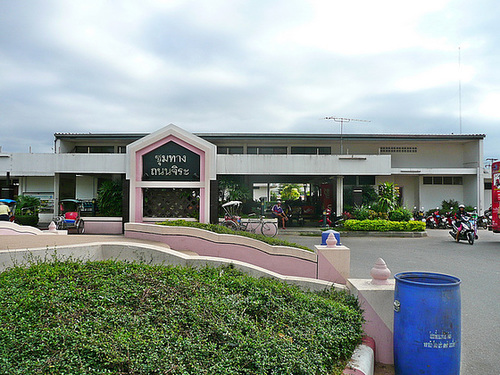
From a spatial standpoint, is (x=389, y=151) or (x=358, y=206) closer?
(x=358, y=206)

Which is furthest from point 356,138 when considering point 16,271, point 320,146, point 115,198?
point 16,271

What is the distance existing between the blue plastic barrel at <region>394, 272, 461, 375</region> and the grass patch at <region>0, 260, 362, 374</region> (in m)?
0.57

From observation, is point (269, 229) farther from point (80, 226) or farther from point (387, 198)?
point (80, 226)

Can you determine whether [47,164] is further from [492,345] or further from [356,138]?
[492,345]

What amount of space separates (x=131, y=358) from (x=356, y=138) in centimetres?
2437

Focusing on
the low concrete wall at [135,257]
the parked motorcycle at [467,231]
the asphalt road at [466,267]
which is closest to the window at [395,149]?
the asphalt road at [466,267]

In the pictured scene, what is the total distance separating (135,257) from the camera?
23.0 feet

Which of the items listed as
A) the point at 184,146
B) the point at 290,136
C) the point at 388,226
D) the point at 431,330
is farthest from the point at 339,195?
the point at 431,330

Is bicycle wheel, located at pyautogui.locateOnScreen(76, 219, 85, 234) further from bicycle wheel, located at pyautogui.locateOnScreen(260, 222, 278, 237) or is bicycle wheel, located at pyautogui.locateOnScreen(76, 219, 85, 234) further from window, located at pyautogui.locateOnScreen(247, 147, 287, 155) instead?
window, located at pyautogui.locateOnScreen(247, 147, 287, 155)

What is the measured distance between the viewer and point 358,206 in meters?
23.2

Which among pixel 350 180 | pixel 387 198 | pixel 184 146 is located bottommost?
pixel 387 198

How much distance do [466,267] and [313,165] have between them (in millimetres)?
10827

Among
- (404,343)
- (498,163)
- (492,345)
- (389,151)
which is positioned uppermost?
(389,151)

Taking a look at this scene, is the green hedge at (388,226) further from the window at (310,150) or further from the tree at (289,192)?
the tree at (289,192)
